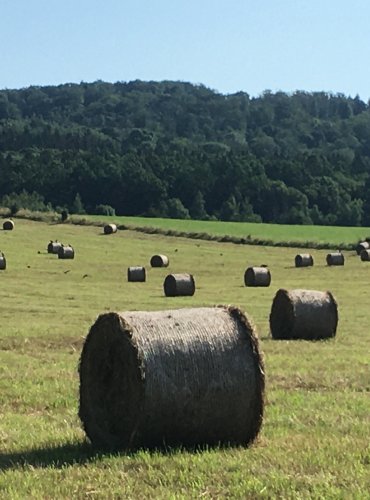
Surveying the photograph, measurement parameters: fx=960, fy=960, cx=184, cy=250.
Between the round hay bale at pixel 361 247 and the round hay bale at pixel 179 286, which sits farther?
the round hay bale at pixel 361 247

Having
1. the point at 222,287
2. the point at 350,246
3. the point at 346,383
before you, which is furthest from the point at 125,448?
the point at 350,246

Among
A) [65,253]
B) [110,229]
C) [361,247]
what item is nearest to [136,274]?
[65,253]

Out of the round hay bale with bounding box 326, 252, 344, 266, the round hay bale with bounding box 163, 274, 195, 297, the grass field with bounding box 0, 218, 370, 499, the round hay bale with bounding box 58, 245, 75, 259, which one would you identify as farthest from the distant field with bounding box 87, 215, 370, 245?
the grass field with bounding box 0, 218, 370, 499

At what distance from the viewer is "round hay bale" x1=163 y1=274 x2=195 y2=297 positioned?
3145 centimetres

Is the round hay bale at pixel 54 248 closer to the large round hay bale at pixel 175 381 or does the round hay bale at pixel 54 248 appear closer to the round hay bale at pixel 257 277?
the round hay bale at pixel 257 277

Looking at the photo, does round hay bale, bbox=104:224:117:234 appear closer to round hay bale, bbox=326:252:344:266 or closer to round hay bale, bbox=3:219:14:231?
round hay bale, bbox=3:219:14:231

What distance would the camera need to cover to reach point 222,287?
119 ft

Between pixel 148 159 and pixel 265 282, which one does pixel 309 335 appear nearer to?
pixel 265 282

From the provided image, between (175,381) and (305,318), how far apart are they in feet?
36.9

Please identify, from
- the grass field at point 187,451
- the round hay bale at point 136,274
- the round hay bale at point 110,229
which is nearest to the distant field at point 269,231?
the round hay bale at point 110,229

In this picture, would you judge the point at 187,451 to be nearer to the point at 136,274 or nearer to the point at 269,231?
the point at 136,274

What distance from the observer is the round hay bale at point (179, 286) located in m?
31.5

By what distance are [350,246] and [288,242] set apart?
5.06 meters

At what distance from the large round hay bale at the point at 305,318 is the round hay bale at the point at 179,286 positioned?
1141cm
